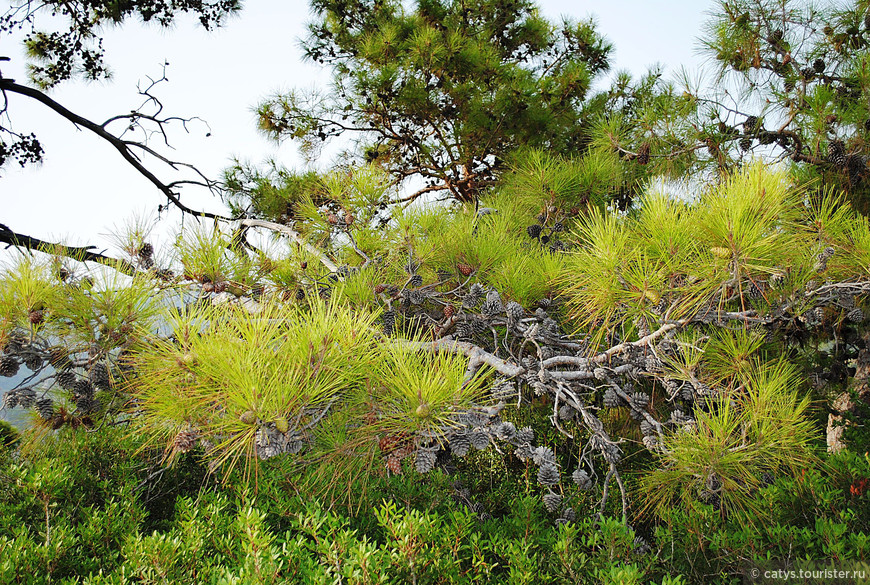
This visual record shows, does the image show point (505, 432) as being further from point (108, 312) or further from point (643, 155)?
point (643, 155)

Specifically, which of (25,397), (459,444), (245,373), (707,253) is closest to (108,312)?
(25,397)

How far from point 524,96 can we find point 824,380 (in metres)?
2.31

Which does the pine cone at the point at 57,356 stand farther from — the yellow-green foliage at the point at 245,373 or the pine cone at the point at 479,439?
the pine cone at the point at 479,439

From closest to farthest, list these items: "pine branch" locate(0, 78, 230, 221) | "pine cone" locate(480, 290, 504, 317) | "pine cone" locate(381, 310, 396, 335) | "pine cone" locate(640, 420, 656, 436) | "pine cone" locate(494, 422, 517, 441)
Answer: "pine cone" locate(494, 422, 517, 441), "pine cone" locate(640, 420, 656, 436), "pine cone" locate(480, 290, 504, 317), "pine cone" locate(381, 310, 396, 335), "pine branch" locate(0, 78, 230, 221)

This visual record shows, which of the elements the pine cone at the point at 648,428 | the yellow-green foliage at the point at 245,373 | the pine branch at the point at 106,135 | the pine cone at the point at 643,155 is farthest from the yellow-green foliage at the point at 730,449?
the pine branch at the point at 106,135

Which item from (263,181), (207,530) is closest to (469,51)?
(263,181)

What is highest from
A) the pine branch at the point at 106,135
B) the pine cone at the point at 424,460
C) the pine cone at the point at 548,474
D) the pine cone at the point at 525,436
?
the pine branch at the point at 106,135

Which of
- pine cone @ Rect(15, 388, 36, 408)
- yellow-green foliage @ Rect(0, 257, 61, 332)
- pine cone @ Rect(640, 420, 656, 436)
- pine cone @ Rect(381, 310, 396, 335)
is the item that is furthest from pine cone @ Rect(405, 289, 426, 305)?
pine cone @ Rect(15, 388, 36, 408)

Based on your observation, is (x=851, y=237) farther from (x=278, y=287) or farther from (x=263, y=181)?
(x=263, y=181)

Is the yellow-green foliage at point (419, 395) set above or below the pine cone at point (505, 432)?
above

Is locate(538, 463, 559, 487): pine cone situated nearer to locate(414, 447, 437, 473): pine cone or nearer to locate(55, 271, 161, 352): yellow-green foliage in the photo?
locate(414, 447, 437, 473): pine cone

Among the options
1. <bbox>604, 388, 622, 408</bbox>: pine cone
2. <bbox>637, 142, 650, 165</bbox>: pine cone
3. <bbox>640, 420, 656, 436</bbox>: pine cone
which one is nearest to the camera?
<bbox>640, 420, 656, 436</bbox>: pine cone

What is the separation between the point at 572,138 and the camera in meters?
3.71

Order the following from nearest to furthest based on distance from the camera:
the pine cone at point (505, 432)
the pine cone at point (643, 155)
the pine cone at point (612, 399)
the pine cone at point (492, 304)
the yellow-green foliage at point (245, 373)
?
1. the yellow-green foliage at point (245, 373)
2. the pine cone at point (505, 432)
3. the pine cone at point (612, 399)
4. the pine cone at point (492, 304)
5. the pine cone at point (643, 155)
